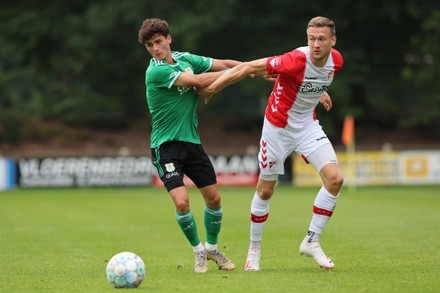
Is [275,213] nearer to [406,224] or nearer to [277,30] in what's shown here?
[406,224]

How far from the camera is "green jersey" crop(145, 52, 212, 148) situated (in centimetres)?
949

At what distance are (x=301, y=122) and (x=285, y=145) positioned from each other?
0.95ft

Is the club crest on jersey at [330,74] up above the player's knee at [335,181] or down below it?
above

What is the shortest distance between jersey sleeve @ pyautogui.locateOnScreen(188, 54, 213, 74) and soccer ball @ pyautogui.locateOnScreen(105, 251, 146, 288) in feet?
8.04

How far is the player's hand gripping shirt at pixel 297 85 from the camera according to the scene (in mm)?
9328

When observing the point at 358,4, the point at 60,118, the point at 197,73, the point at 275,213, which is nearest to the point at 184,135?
the point at 197,73

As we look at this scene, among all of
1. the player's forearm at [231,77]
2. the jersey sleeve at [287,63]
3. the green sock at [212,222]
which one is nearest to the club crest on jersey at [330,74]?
the jersey sleeve at [287,63]

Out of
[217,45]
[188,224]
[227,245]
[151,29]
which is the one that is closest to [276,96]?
[151,29]

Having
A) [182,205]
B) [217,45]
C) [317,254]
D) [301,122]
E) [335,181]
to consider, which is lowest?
[317,254]

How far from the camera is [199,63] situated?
9906 mm

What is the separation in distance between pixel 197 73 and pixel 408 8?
117ft

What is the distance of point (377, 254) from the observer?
448 inches

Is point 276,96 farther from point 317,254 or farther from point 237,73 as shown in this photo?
point 317,254

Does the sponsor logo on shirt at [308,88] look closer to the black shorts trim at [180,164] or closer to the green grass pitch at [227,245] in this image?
the black shorts trim at [180,164]
